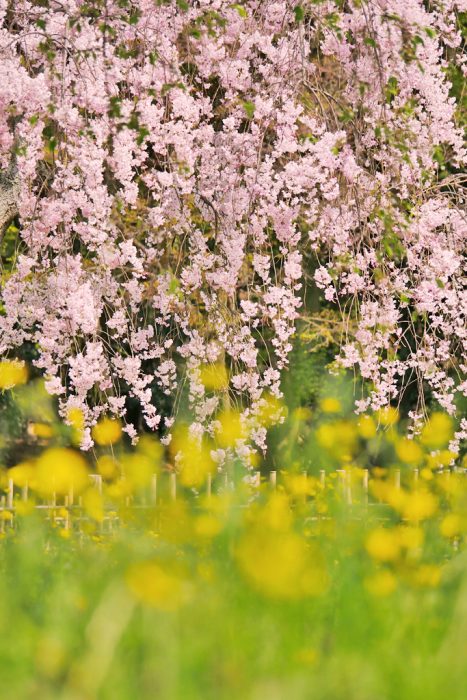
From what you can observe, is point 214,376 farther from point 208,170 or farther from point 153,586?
point 153,586

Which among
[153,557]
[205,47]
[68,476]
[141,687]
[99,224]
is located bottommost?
[141,687]

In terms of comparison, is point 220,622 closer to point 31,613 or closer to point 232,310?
point 31,613

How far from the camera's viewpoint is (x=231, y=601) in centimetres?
301

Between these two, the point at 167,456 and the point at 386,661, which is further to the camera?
the point at 167,456

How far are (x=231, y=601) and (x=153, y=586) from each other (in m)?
0.61

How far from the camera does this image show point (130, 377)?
7.78 metres

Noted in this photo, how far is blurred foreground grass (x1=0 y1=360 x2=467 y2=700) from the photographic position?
8.23 feet

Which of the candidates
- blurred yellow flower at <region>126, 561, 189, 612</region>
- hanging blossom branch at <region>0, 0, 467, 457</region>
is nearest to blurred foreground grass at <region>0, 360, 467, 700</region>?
blurred yellow flower at <region>126, 561, 189, 612</region>

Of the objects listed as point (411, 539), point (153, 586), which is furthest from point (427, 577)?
point (153, 586)

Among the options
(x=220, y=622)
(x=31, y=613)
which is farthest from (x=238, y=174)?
(x=220, y=622)

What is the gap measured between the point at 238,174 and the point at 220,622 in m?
5.03

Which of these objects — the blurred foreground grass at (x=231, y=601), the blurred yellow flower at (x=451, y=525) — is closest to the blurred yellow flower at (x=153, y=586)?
the blurred foreground grass at (x=231, y=601)

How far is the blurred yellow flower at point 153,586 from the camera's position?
2445mm

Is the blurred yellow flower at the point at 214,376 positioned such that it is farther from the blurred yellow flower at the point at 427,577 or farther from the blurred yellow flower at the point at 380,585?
the blurred yellow flower at the point at 380,585
